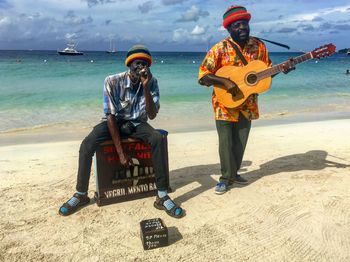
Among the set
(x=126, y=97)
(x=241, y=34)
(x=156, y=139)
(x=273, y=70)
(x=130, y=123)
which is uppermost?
(x=241, y=34)

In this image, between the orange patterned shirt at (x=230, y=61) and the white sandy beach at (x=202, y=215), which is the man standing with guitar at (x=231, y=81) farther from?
the white sandy beach at (x=202, y=215)

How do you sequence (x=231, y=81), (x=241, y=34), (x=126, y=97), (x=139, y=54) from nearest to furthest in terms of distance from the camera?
(x=139, y=54), (x=126, y=97), (x=241, y=34), (x=231, y=81)

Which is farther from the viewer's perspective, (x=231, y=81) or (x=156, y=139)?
(x=231, y=81)

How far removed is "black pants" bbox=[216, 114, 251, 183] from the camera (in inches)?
176

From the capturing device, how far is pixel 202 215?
3.94m

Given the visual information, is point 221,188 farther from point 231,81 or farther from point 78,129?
point 78,129

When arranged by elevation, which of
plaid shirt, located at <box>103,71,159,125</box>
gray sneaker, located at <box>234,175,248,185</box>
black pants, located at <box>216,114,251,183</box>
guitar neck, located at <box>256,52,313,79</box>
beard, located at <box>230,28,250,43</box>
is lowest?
gray sneaker, located at <box>234,175,248,185</box>

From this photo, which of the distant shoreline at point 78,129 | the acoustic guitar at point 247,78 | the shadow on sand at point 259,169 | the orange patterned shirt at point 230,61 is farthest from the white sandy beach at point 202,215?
the distant shoreline at point 78,129

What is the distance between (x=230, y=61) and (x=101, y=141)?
5.45 feet

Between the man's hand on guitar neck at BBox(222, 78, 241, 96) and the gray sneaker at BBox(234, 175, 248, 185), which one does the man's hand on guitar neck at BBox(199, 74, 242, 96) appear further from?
the gray sneaker at BBox(234, 175, 248, 185)

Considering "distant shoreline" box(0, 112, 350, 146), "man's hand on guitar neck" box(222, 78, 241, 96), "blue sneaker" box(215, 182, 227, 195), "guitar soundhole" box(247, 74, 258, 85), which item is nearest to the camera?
"man's hand on guitar neck" box(222, 78, 241, 96)

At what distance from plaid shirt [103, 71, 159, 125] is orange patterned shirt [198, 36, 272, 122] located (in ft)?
2.24

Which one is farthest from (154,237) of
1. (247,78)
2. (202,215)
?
(247,78)

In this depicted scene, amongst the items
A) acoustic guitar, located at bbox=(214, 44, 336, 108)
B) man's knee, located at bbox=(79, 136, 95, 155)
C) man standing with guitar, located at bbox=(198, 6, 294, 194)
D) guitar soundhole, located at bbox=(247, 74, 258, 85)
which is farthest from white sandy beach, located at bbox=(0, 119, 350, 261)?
guitar soundhole, located at bbox=(247, 74, 258, 85)
